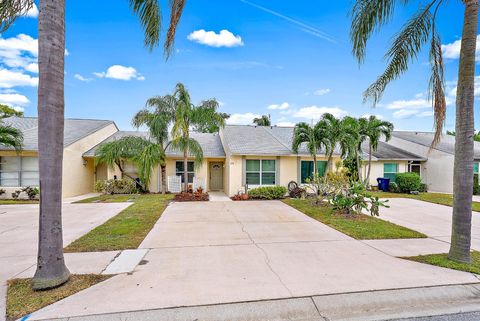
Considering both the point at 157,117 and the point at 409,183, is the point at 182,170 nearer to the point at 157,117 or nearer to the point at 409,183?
the point at 157,117

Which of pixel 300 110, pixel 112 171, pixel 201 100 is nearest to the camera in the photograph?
pixel 201 100

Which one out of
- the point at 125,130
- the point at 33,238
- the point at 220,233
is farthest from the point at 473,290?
the point at 125,130

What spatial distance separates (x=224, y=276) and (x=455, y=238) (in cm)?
454

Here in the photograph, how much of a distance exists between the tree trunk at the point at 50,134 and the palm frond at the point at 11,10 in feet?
7.62

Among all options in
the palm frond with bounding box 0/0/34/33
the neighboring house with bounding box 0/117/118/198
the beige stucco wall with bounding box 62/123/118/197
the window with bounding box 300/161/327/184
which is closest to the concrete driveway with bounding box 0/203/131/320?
the beige stucco wall with bounding box 62/123/118/197

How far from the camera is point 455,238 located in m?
4.55

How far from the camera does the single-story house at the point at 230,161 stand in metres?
13.5

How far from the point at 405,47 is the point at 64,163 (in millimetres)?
16219

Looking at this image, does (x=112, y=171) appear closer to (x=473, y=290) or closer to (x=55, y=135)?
(x=55, y=135)

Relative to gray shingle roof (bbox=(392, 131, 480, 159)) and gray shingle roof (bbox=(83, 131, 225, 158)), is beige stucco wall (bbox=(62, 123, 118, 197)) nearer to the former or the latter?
gray shingle roof (bbox=(83, 131, 225, 158))

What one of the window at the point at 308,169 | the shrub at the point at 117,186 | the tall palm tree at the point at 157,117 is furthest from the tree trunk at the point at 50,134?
the window at the point at 308,169

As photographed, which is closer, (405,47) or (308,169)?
(405,47)

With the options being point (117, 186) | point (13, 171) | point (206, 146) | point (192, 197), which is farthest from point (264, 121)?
point (13, 171)

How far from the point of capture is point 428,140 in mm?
20844
